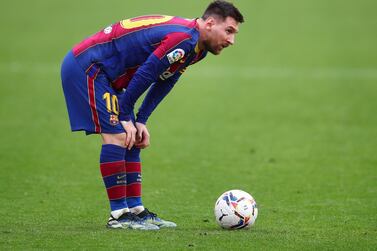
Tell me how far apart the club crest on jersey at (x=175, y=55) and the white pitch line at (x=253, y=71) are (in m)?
18.6

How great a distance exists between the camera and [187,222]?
10820mm

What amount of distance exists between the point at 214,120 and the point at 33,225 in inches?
442

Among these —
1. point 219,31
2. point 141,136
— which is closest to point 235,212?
point 141,136

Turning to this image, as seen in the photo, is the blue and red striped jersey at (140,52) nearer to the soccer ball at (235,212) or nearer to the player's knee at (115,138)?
the player's knee at (115,138)

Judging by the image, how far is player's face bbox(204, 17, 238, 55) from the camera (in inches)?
384

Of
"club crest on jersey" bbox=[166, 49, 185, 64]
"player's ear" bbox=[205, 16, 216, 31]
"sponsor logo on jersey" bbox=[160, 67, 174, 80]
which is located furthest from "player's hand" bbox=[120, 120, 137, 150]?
"player's ear" bbox=[205, 16, 216, 31]

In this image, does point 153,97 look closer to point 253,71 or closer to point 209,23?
point 209,23

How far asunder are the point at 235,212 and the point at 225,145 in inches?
314

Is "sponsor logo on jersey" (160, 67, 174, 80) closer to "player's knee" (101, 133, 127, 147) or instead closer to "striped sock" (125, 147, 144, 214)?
"player's knee" (101, 133, 127, 147)

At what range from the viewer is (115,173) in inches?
391

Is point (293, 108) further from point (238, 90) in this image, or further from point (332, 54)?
point (332, 54)

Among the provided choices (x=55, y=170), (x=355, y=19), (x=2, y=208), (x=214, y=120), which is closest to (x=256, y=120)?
(x=214, y=120)

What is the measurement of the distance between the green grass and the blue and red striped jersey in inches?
62.8

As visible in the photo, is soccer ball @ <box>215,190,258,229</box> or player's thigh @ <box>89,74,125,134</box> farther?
soccer ball @ <box>215,190,258,229</box>
